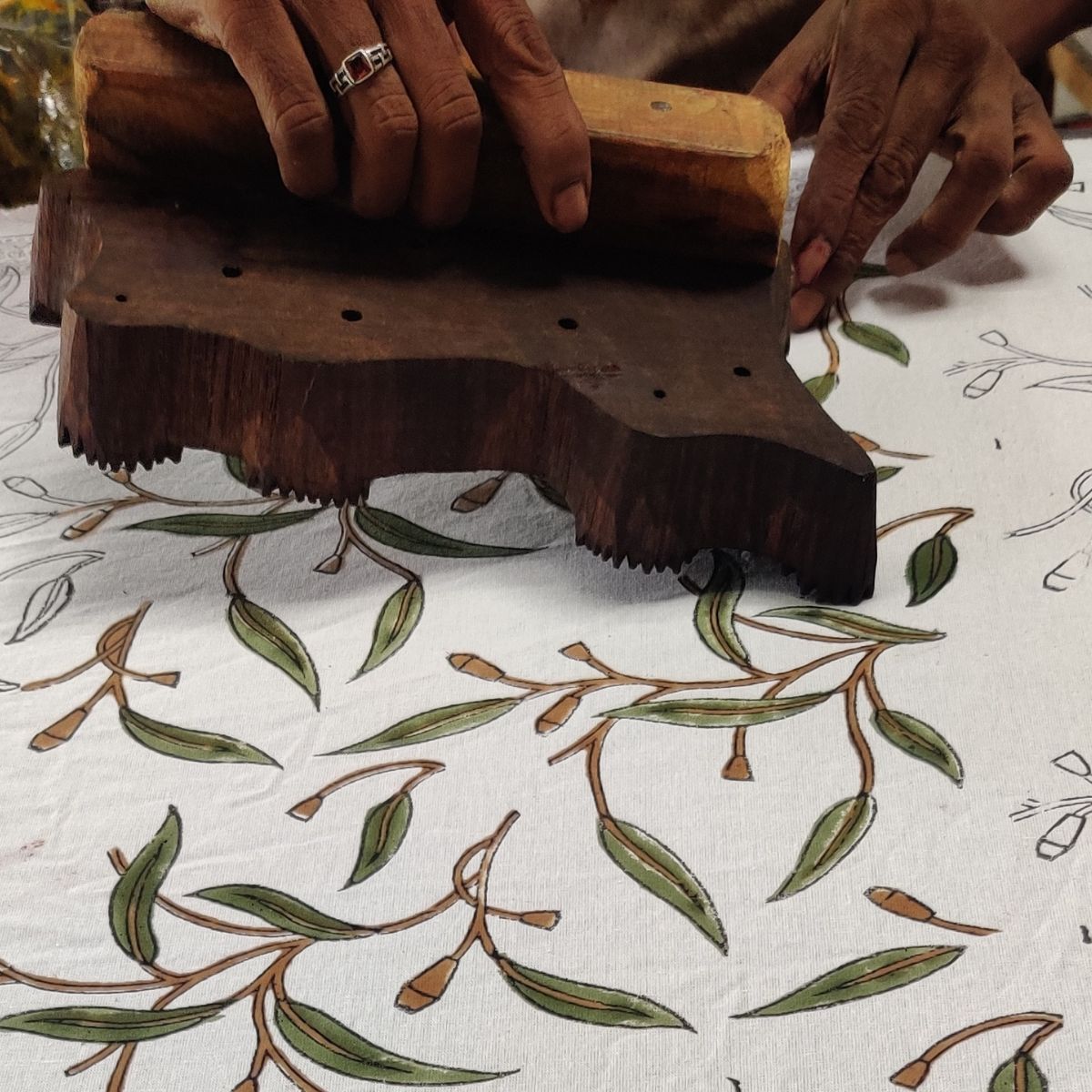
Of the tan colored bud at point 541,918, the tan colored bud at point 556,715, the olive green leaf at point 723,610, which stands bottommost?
the tan colored bud at point 541,918

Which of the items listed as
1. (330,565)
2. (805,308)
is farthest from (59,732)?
(805,308)

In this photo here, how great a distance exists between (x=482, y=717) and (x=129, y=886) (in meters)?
0.14

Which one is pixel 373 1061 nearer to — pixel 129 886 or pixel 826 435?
pixel 129 886

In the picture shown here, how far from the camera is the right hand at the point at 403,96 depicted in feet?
1.63

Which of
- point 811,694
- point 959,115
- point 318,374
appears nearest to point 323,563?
point 318,374

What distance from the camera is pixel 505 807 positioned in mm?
418

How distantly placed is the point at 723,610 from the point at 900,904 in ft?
0.51

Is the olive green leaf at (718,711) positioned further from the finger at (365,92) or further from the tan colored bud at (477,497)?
the finger at (365,92)

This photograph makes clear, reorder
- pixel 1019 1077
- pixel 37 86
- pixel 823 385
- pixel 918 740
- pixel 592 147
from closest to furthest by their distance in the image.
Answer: pixel 1019 1077 → pixel 918 740 → pixel 592 147 → pixel 823 385 → pixel 37 86

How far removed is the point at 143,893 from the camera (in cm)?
39

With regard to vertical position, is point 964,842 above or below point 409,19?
below

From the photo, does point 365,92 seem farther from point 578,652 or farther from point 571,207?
point 578,652

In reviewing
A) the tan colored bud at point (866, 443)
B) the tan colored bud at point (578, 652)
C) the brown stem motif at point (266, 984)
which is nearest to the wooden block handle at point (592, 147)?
the tan colored bud at point (866, 443)

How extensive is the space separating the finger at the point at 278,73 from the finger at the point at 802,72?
12.9 inches
